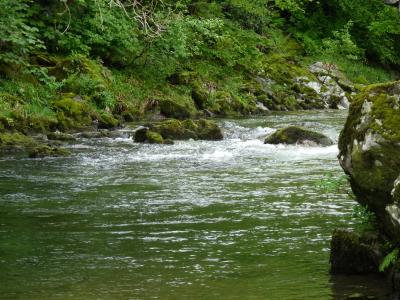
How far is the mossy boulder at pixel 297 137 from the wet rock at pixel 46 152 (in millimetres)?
5928

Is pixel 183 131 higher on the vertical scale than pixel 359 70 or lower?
lower

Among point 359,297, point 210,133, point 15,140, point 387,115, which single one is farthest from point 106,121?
point 359,297

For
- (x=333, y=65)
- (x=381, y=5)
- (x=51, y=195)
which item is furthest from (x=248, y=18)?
(x=51, y=195)

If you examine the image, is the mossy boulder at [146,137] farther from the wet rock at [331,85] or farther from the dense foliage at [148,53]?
the wet rock at [331,85]

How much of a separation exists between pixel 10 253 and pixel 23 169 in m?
7.00

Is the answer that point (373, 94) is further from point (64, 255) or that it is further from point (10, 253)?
point (10, 253)

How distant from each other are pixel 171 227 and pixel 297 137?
10584 mm

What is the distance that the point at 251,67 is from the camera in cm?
3531

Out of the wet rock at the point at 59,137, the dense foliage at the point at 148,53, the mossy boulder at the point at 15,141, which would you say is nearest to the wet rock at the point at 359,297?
the dense foliage at the point at 148,53

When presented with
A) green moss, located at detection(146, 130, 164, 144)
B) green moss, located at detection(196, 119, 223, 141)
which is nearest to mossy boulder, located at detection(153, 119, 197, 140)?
green moss, located at detection(196, 119, 223, 141)

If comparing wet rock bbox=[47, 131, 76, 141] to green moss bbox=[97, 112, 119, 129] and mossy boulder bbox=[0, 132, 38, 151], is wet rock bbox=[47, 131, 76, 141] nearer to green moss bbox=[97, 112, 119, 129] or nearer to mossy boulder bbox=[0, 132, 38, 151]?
mossy boulder bbox=[0, 132, 38, 151]

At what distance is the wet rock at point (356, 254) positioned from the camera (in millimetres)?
7406

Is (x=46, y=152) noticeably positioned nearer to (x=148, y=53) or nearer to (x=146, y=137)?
(x=146, y=137)

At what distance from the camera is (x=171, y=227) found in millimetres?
9820
